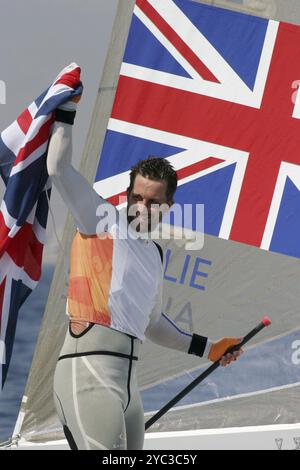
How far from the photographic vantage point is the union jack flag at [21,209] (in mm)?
3006

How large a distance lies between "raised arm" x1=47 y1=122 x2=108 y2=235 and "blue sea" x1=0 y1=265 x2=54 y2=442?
2812mm

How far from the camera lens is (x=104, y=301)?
9.22 feet

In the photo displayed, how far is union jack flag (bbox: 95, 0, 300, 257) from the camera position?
438cm

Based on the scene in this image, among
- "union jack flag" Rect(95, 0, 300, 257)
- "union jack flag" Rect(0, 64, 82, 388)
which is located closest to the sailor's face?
"union jack flag" Rect(0, 64, 82, 388)

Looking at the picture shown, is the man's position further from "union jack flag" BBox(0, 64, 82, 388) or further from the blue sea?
the blue sea

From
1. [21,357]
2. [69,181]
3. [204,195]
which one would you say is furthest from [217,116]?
[21,357]

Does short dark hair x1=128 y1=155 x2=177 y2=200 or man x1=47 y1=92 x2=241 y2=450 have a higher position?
short dark hair x1=128 y1=155 x2=177 y2=200

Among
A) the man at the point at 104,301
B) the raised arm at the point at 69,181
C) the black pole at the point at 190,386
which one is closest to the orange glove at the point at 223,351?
the black pole at the point at 190,386

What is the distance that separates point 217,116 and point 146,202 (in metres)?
1.62

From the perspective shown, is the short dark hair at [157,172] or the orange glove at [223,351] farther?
the orange glove at [223,351]

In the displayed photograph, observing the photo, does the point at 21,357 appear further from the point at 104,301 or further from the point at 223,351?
the point at 104,301

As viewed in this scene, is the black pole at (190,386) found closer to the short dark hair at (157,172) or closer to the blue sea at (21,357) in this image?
the short dark hair at (157,172)

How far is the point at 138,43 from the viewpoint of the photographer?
14.3 ft
